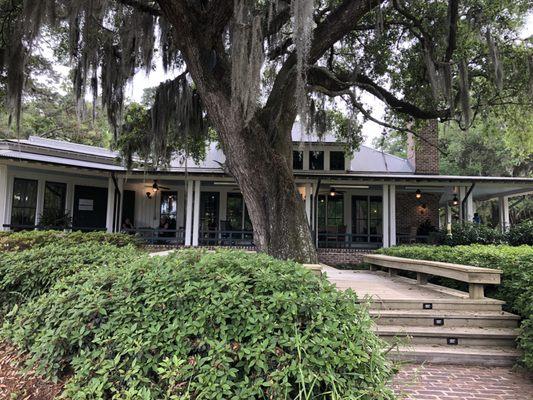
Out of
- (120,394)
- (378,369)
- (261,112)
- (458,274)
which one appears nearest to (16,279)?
(120,394)

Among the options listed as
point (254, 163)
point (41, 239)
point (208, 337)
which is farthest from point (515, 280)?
point (41, 239)

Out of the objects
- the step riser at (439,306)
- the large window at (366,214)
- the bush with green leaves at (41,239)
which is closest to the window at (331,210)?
the large window at (366,214)

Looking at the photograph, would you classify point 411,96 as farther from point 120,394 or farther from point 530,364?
point 120,394

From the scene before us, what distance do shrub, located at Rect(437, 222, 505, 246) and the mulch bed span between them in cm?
1154

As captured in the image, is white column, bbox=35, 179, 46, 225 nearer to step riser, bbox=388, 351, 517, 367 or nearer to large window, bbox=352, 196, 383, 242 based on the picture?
large window, bbox=352, 196, 383, 242

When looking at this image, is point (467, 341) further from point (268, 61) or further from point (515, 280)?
point (268, 61)

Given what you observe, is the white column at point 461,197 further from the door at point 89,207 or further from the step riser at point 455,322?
the door at point 89,207

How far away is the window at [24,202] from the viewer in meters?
12.7

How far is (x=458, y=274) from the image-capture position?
5223 millimetres

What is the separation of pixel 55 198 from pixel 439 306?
13.3 metres

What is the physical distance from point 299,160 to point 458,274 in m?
10.9

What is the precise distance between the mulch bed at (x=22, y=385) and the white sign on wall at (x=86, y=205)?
1309cm

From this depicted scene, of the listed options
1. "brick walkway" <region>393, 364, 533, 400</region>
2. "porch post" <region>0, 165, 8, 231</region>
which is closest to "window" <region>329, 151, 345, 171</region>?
"porch post" <region>0, 165, 8, 231</region>

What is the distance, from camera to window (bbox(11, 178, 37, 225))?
41.5 feet
